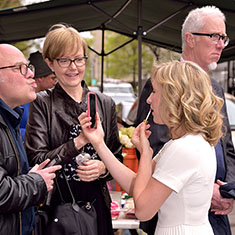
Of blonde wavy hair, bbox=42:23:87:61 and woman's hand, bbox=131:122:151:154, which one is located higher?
blonde wavy hair, bbox=42:23:87:61

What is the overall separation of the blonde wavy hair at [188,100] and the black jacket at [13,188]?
816mm

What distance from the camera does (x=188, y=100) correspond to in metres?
1.91

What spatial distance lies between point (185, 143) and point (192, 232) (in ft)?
1.63

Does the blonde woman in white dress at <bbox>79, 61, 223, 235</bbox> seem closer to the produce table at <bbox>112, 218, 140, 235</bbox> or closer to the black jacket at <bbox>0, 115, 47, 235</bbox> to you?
the black jacket at <bbox>0, 115, 47, 235</bbox>

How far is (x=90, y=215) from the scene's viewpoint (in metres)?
2.58

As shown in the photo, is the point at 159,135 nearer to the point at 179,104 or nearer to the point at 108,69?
the point at 179,104

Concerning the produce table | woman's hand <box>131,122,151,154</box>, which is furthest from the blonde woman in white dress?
the produce table

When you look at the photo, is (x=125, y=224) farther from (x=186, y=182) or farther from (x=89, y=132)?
(x=186, y=182)

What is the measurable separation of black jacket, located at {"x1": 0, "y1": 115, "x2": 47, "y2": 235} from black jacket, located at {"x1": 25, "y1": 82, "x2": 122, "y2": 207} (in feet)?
1.11

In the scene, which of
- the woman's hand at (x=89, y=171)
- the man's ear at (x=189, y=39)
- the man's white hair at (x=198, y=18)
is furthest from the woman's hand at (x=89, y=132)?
the man's white hair at (x=198, y=18)

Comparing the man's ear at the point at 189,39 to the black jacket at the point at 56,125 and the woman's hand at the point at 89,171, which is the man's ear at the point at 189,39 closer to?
the black jacket at the point at 56,125

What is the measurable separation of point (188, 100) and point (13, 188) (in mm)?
1021

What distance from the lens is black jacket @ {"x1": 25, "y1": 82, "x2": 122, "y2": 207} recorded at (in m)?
2.45

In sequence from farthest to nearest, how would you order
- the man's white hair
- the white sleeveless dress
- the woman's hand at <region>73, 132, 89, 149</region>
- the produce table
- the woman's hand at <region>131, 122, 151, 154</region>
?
the produce table < the man's white hair < the woman's hand at <region>73, 132, 89, 149</region> < the woman's hand at <region>131, 122, 151, 154</region> < the white sleeveless dress
